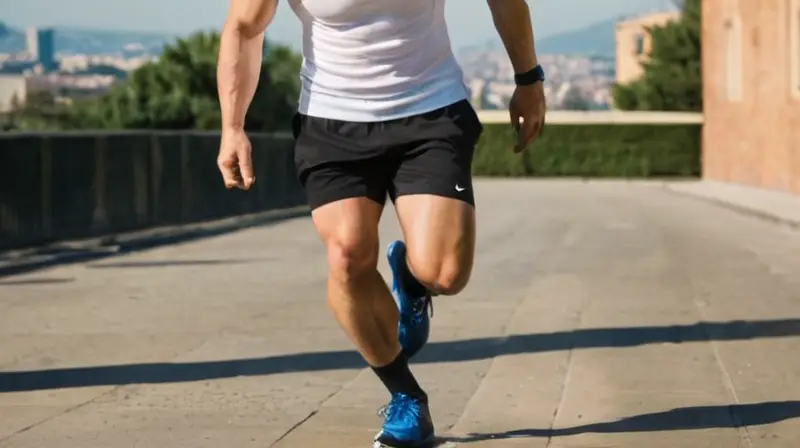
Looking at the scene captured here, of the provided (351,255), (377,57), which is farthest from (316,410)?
(377,57)

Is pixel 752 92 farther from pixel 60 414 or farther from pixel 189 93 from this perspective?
pixel 60 414

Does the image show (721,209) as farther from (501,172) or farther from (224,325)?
(501,172)

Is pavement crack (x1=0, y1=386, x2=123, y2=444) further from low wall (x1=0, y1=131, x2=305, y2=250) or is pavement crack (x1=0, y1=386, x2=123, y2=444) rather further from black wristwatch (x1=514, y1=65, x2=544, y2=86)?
low wall (x1=0, y1=131, x2=305, y2=250)

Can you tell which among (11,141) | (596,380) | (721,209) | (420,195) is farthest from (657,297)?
(721,209)

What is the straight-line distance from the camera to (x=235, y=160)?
4.77 m

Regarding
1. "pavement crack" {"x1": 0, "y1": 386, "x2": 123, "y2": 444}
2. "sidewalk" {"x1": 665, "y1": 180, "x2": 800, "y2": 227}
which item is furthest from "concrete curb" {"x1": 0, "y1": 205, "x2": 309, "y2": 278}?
"sidewalk" {"x1": 665, "y1": 180, "x2": 800, "y2": 227}

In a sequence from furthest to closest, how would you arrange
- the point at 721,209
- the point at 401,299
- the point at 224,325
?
1. the point at 721,209
2. the point at 224,325
3. the point at 401,299

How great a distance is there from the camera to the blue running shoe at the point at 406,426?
4.97 meters

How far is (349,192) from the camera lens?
189 inches

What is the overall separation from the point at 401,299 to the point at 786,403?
170 cm

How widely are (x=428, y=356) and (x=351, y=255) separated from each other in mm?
2942

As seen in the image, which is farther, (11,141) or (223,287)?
(11,141)

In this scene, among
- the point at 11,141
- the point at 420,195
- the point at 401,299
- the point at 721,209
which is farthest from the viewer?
the point at 721,209

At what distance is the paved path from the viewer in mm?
5613
